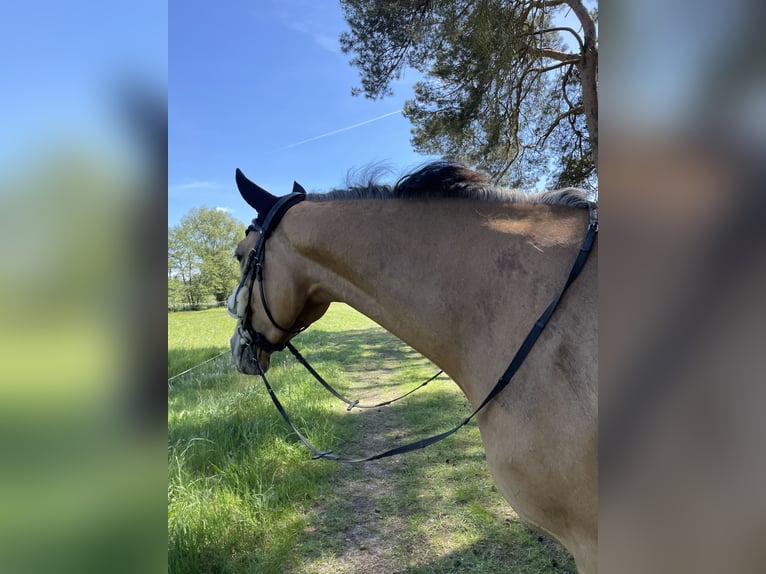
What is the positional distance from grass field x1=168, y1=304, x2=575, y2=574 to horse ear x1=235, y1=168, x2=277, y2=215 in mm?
2377

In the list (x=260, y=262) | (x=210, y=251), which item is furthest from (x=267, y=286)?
(x=210, y=251)

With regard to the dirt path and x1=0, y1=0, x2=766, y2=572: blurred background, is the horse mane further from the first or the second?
the dirt path

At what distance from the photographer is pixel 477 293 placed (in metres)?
1.73

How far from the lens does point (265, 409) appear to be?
5.25 m

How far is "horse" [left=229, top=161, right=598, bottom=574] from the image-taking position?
55.8 inches

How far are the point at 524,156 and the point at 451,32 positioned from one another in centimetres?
292

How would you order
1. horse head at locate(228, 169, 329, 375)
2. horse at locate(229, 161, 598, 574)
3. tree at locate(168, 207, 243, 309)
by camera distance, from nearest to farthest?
horse at locate(229, 161, 598, 574), horse head at locate(228, 169, 329, 375), tree at locate(168, 207, 243, 309)

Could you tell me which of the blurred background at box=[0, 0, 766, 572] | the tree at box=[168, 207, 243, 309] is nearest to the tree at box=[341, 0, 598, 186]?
the tree at box=[168, 207, 243, 309]

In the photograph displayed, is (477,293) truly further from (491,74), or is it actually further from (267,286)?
(491,74)

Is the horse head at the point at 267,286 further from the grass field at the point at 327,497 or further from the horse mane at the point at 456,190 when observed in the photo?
the grass field at the point at 327,497

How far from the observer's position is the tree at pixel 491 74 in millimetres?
6055

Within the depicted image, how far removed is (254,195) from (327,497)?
2.95 metres
